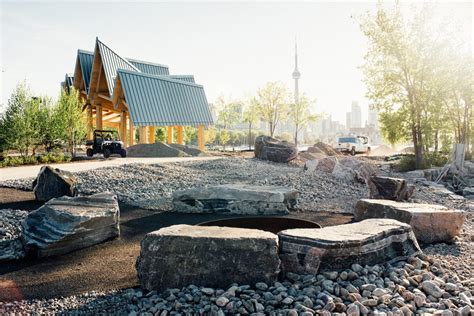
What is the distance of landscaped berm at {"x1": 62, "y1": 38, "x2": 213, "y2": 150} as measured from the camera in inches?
875

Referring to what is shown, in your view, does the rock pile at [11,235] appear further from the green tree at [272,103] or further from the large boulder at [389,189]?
the green tree at [272,103]

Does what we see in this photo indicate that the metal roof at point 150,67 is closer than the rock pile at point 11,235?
No

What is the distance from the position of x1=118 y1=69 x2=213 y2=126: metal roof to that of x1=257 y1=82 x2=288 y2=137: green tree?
14.0m

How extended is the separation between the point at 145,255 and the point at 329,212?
4.50 meters

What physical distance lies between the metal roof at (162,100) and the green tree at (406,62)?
11.5 meters

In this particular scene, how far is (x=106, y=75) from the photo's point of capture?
25766mm

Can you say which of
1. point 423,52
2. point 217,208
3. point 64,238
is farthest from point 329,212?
point 423,52

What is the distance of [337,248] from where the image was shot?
3729 mm

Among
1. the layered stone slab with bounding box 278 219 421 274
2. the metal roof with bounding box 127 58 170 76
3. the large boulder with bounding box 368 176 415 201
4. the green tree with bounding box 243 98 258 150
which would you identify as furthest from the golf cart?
the green tree with bounding box 243 98 258 150

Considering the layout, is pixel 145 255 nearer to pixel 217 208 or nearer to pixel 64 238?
pixel 64 238

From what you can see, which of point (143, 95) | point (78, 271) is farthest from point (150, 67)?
point (78, 271)

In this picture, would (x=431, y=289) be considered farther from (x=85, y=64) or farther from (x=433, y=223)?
(x=85, y=64)

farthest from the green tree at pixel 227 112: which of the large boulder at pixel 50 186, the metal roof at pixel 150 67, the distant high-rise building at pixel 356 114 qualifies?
the distant high-rise building at pixel 356 114

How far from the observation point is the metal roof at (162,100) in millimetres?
22062
